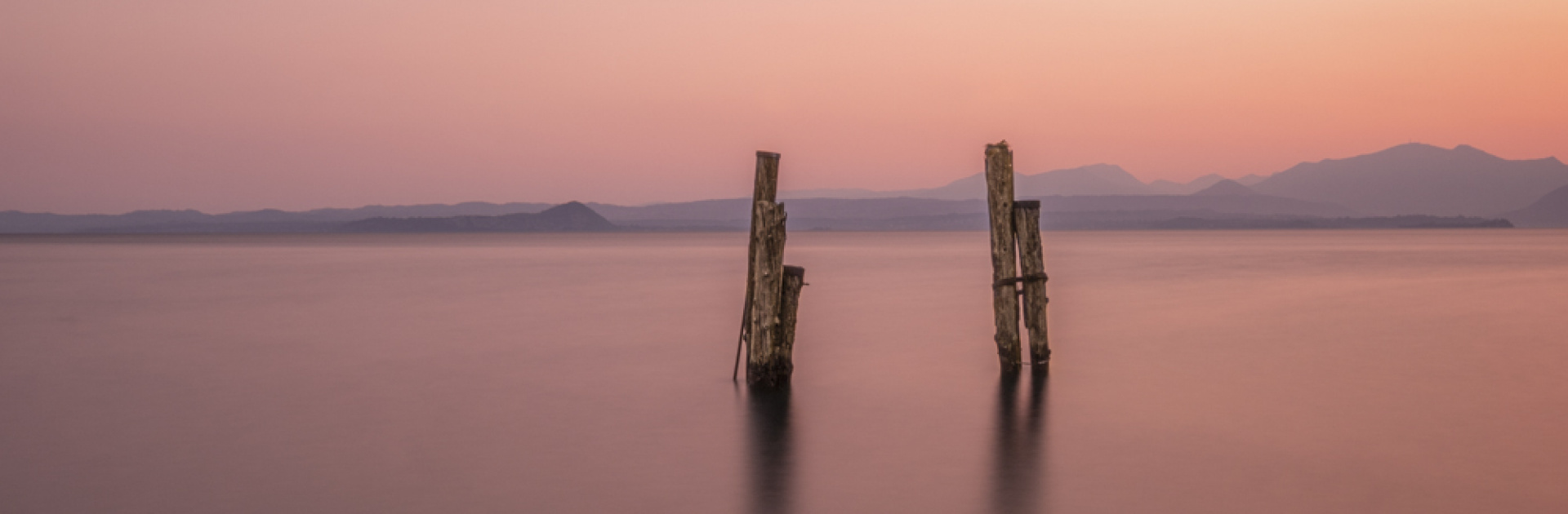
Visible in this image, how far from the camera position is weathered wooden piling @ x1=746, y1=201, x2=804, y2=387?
1004 cm

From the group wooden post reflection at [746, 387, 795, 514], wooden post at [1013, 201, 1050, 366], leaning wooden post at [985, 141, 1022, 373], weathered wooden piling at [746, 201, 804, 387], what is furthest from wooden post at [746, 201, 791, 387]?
wooden post at [1013, 201, 1050, 366]

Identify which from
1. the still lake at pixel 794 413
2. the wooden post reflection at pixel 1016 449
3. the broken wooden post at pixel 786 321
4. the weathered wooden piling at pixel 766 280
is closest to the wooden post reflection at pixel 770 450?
the still lake at pixel 794 413

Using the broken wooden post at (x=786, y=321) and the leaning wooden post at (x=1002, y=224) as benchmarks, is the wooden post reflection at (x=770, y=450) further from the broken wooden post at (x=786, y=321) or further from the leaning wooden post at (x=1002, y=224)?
the leaning wooden post at (x=1002, y=224)

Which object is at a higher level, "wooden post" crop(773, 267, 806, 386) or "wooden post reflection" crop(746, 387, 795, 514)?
"wooden post" crop(773, 267, 806, 386)

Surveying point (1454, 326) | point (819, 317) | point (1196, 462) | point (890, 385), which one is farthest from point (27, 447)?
point (1454, 326)

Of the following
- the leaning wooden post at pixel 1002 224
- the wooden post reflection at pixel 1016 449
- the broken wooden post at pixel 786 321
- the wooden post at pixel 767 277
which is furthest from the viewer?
the leaning wooden post at pixel 1002 224

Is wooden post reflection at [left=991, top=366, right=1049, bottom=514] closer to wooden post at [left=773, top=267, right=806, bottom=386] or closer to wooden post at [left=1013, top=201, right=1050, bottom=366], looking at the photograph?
wooden post at [left=1013, top=201, right=1050, bottom=366]

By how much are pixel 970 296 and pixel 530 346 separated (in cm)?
1230

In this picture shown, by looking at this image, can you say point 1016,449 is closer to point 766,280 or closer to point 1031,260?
point 766,280

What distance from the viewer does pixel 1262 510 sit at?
21.9 feet

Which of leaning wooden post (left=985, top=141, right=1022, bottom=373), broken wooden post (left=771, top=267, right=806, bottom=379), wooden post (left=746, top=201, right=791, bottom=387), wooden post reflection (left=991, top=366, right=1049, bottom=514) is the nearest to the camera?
wooden post reflection (left=991, top=366, right=1049, bottom=514)

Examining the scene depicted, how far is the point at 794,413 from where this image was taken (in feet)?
32.6

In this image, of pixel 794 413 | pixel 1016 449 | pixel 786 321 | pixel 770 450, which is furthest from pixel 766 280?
pixel 1016 449

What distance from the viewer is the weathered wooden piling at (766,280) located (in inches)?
395
